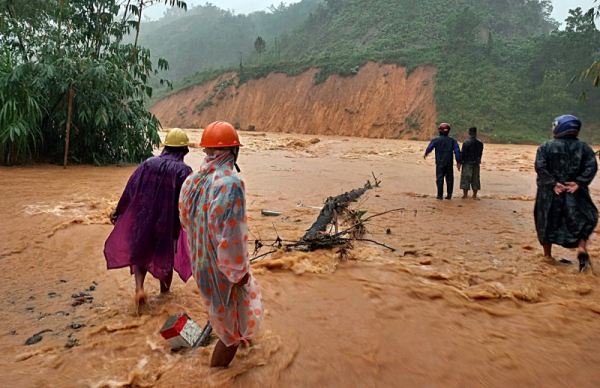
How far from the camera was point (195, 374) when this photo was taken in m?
2.47

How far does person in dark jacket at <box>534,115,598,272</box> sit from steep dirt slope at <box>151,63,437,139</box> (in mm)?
26868

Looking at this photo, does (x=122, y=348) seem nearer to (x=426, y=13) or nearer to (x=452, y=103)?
(x=452, y=103)

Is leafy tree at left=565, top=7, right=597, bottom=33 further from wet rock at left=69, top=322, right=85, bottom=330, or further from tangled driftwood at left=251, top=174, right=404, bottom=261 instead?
wet rock at left=69, top=322, right=85, bottom=330

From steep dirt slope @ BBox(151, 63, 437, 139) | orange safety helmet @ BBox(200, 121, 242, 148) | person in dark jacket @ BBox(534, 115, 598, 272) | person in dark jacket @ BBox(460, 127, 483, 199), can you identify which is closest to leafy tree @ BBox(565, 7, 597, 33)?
steep dirt slope @ BBox(151, 63, 437, 139)

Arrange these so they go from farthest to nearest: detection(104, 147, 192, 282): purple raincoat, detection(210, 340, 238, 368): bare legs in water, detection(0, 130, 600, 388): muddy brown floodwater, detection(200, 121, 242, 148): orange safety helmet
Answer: detection(104, 147, 192, 282): purple raincoat < detection(0, 130, 600, 388): muddy brown floodwater < detection(210, 340, 238, 368): bare legs in water < detection(200, 121, 242, 148): orange safety helmet

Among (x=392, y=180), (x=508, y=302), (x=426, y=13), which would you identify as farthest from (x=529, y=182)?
(x=426, y=13)

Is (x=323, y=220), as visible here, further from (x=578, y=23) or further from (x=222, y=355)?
(x=578, y=23)

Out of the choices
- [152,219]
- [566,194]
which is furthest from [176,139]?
[566,194]

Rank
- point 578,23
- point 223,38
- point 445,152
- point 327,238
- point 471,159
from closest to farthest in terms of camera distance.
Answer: point 327,238 < point 445,152 < point 471,159 < point 578,23 < point 223,38

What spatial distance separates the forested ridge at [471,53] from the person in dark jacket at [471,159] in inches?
828

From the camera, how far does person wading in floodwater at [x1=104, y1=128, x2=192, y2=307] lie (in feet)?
10.3

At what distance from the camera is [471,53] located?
36.0 m

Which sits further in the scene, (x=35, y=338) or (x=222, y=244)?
(x=35, y=338)

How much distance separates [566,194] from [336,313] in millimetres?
2883
